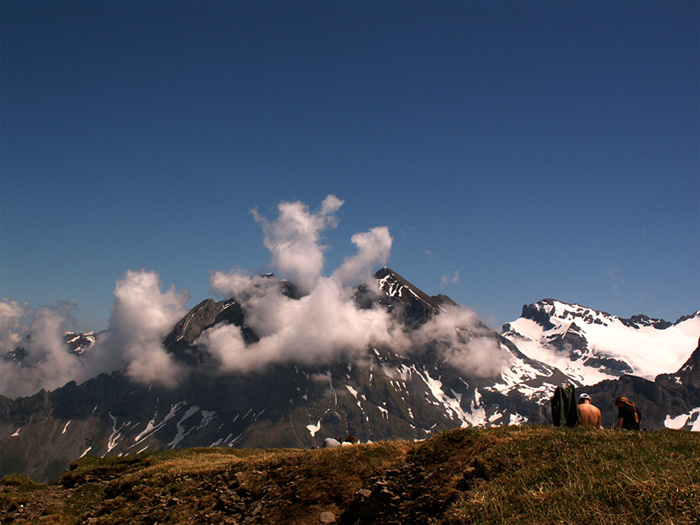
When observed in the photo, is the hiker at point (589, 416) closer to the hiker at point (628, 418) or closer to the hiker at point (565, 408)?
the hiker at point (565, 408)

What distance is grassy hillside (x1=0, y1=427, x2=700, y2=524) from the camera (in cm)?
1073

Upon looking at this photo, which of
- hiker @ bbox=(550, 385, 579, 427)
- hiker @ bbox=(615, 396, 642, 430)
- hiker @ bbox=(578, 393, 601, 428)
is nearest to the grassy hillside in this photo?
hiker @ bbox=(550, 385, 579, 427)

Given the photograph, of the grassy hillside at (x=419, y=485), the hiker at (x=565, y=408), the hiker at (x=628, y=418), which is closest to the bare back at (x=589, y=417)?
the hiker at (x=565, y=408)

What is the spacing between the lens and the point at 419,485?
17.6m

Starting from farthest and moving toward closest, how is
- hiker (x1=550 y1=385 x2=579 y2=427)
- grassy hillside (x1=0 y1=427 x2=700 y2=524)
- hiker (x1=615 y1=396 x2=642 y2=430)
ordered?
hiker (x1=550 y1=385 x2=579 y2=427)
hiker (x1=615 y1=396 x2=642 y2=430)
grassy hillside (x1=0 y1=427 x2=700 y2=524)

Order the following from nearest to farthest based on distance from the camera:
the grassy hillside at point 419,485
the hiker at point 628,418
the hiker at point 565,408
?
→ the grassy hillside at point 419,485, the hiker at point 628,418, the hiker at point 565,408

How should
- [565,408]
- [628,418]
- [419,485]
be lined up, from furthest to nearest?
[565,408]
[628,418]
[419,485]

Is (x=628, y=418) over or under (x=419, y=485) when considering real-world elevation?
over

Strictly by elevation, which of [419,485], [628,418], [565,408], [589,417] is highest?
[565,408]

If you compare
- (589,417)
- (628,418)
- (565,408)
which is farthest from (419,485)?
(628,418)

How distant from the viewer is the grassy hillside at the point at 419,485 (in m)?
10.7

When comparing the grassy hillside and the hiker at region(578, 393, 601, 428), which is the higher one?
the hiker at region(578, 393, 601, 428)

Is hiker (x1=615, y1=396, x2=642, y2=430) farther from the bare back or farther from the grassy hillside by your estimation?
the grassy hillside

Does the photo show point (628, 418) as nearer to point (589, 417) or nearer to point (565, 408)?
point (589, 417)
